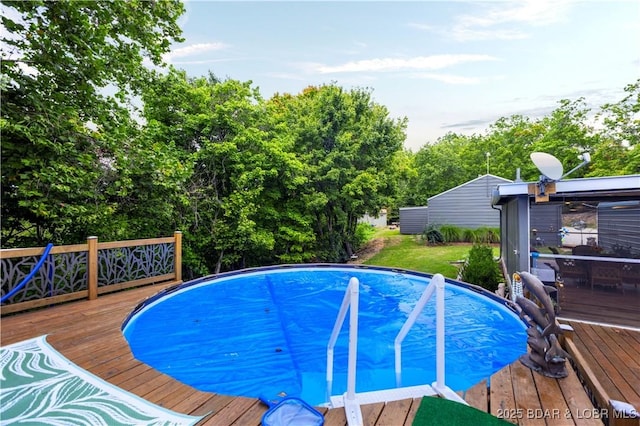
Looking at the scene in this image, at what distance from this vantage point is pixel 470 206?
52.3ft

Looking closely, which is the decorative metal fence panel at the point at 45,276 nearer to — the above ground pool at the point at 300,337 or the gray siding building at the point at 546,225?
the above ground pool at the point at 300,337

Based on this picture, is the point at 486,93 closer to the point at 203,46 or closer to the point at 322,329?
the point at 203,46

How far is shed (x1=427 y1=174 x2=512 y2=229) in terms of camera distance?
1564 centimetres

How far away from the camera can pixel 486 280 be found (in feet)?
24.6

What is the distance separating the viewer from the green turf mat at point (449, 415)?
6.88 ft

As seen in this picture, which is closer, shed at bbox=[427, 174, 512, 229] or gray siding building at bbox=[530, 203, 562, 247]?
gray siding building at bbox=[530, 203, 562, 247]

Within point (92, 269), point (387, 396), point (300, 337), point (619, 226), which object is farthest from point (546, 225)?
point (92, 269)

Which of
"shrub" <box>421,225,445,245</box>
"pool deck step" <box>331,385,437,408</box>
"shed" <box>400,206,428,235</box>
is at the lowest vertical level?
"pool deck step" <box>331,385,437,408</box>

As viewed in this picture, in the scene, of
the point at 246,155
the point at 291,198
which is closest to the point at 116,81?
the point at 246,155

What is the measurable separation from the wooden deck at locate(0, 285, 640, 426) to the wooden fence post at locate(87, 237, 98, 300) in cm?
63

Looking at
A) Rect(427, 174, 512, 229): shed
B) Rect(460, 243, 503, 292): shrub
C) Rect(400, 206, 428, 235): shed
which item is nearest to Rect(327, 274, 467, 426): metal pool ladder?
Rect(460, 243, 503, 292): shrub

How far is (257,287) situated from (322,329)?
2.79 metres

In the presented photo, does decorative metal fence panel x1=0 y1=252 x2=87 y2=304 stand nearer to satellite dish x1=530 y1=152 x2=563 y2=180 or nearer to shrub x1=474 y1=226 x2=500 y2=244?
satellite dish x1=530 y1=152 x2=563 y2=180

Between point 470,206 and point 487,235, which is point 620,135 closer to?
point 470,206
